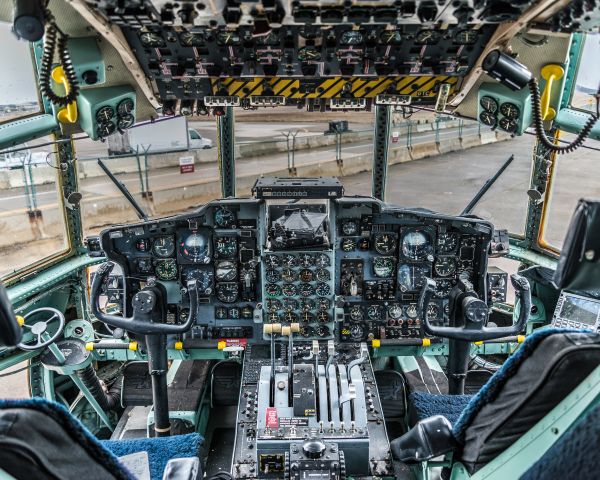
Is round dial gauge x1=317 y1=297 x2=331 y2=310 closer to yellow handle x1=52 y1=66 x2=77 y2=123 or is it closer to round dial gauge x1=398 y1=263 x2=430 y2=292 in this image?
round dial gauge x1=398 y1=263 x2=430 y2=292

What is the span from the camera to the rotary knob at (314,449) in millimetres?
2928

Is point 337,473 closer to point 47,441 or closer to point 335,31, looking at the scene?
point 47,441

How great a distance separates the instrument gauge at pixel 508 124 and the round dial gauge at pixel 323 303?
1.89 meters

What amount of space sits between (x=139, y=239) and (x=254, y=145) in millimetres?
5835

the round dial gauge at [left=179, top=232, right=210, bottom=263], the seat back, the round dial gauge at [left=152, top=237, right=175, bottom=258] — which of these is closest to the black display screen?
the round dial gauge at [left=179, top=232, right=210, bottom=263]

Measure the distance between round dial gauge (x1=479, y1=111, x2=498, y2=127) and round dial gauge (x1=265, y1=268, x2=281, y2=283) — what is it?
190 centimetres

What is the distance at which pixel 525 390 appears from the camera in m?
1.38

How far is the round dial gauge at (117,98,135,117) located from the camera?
11.3ft

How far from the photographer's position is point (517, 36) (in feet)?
10.2

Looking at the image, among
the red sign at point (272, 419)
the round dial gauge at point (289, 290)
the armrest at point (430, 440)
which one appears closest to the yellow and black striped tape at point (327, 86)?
the round dial gauge at point (289, 290)

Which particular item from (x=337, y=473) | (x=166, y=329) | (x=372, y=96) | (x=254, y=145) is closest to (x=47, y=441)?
(x=337, y=473)

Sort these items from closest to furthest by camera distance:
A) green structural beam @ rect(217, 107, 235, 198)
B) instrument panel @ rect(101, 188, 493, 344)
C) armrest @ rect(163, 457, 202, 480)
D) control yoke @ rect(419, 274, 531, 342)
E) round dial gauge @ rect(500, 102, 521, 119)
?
1. armrest @ rect(163, 457, 202, 480)
2. round dial gauge @ rect(500, 102, 521, 119)
3. control yoke @ rect(419, 274, 531, 342)
4. instrument panel @ rect(101, 188, 493, 344)
5. green structural beam @ rect(217, 107, 235, 198)

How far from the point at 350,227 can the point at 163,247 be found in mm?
1480

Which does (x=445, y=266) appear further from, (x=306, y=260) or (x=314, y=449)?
(x=314, y=449)
